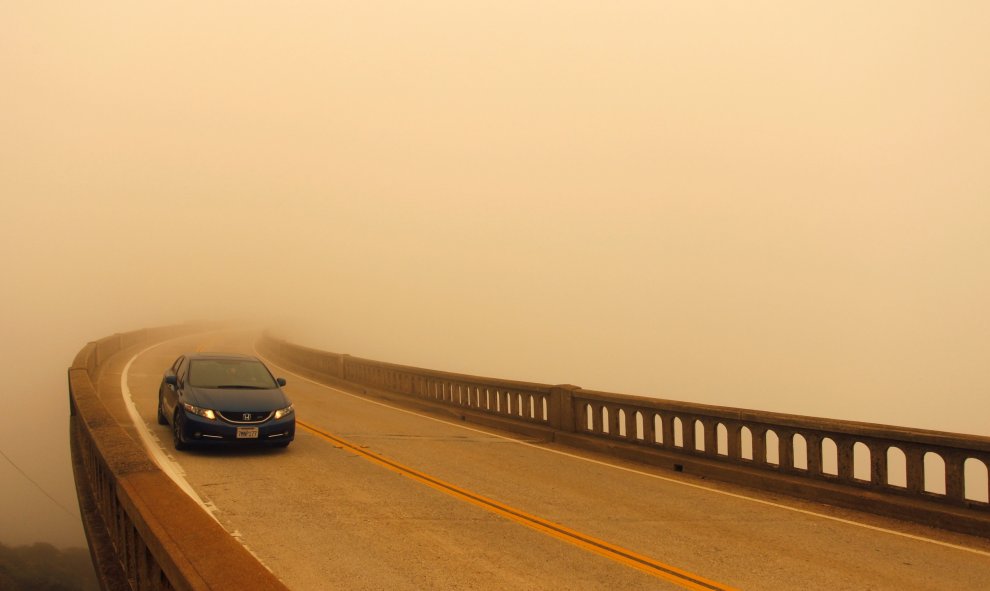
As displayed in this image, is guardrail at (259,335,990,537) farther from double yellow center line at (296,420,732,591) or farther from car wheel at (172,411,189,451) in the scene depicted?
car wheel at (172,411,189,451)

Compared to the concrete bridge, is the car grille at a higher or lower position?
higher

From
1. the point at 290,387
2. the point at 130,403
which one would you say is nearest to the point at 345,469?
the point at 130,403

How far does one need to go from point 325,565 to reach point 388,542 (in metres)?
0.94

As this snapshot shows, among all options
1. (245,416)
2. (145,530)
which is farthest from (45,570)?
(145,530)

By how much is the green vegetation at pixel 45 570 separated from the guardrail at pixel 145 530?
27460 millimetres

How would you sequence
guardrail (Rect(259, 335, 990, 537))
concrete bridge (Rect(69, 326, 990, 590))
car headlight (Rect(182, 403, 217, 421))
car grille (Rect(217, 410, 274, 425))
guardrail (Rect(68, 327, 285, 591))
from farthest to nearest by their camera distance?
car grille (Rect(217, 410, 274, 425))
car headlight (Rect(182, 403, 217, 421))
guardrail (Rect(259, 335, 990, 537))
concrete bridge (Rect(69, 326, 990, 590))
guardrail (Rect(68, 327, 285, 591))

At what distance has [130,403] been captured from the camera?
17.5 metres

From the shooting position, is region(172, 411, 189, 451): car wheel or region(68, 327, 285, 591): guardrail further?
region(172, 411, 189, 451): car wheel

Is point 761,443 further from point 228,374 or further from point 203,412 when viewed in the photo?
point 228,374

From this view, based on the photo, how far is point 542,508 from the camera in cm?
920

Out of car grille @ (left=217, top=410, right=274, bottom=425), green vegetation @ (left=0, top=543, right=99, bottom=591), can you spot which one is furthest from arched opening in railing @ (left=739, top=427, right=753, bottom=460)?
green vegetation @ (left=0, top=543, right=99, bottom=591)

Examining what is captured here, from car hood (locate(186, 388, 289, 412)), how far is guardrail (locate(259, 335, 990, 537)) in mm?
5402

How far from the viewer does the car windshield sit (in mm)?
12570

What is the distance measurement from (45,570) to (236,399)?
36.8 metres
